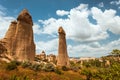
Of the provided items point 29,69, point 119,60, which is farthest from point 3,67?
point 119,60

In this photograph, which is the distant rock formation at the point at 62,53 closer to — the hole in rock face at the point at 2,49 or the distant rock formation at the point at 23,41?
the distant rock formation at the point at 23,41

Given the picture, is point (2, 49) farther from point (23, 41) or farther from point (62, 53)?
Answer: point (62, 53)

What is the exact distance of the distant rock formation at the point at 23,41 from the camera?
4912cm

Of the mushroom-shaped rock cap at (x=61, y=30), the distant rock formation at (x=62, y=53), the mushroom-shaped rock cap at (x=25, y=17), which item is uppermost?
the mushroom-shaped rock cap at (x=25, y=17)

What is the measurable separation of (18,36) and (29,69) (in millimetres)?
13097

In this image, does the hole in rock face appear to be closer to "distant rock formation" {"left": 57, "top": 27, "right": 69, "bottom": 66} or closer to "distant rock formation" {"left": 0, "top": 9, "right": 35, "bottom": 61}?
"distant rock formation" {"left": 0, "top": 9, "right": 35, "bottom": 61}

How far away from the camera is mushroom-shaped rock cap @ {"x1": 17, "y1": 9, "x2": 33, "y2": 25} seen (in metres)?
50.9

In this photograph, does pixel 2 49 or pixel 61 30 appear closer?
pixel 2 49

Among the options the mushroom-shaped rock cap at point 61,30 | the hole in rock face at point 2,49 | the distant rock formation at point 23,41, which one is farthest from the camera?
the mushroom-shaped rock cap at point 61,30

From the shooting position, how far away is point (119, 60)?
69.1 ft

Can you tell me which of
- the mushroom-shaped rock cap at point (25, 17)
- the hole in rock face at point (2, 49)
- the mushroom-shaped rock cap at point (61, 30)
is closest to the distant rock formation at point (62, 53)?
the mushroom-shaped rock cap at point (61, 30)

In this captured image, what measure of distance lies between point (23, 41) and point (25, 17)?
591 cm

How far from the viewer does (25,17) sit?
168 feet

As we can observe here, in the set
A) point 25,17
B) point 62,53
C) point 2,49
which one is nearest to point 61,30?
point 62,53
